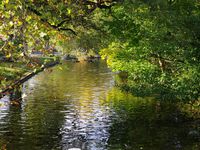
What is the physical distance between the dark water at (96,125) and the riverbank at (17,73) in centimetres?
242

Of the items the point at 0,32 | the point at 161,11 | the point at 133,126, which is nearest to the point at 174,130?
the point at 133,126

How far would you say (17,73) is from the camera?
37.0 metres

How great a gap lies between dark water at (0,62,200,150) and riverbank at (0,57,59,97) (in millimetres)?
2424

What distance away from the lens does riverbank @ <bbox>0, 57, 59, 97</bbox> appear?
351 inches

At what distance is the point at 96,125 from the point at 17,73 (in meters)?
15.2

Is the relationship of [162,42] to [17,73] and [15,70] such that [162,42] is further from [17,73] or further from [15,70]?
[15,70]

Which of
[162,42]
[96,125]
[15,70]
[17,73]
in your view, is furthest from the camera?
[15,70]

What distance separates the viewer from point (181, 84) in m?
23.9

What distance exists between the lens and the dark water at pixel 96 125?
64.8 feet

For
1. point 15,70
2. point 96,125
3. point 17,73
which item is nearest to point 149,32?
point 96,125

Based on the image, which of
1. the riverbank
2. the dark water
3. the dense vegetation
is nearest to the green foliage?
the dense vegetation

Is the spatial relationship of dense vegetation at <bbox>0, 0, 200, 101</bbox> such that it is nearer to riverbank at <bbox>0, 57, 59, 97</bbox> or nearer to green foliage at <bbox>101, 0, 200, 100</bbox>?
green foliage at <bbox>101, 0, 200, 100</bbox>

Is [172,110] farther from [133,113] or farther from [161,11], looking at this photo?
[161,11]

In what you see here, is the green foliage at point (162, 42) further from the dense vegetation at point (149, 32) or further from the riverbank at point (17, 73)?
the riverbank at point (17, 73)
